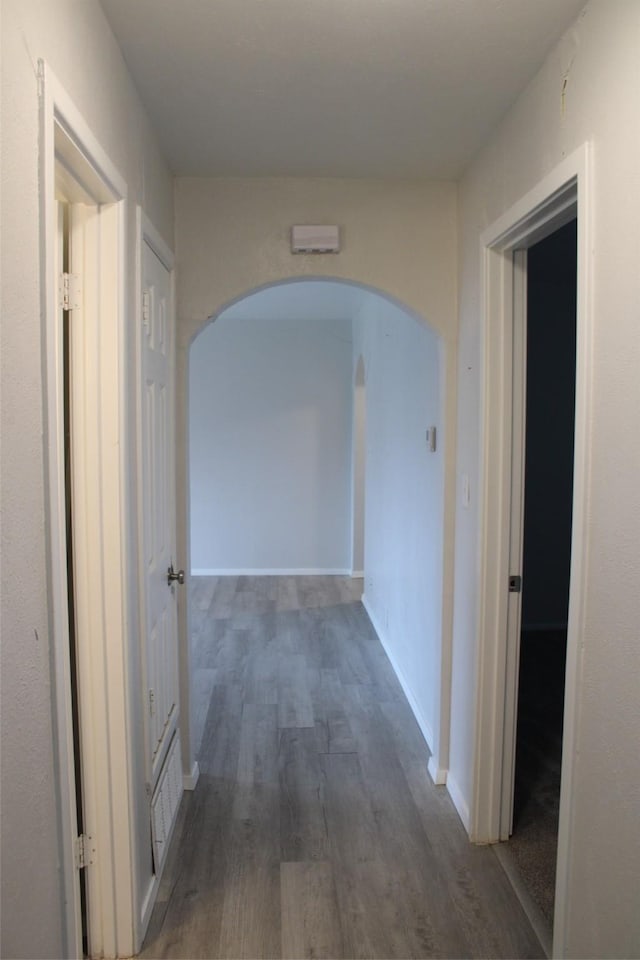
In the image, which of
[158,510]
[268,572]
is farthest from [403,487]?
[268,572]

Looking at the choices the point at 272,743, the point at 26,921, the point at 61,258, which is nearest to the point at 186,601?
the point at 272,743

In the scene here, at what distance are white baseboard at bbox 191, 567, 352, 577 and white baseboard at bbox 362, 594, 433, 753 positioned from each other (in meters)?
1.26

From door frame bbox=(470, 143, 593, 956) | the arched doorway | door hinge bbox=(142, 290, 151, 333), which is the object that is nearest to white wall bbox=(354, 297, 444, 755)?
the arched doorway

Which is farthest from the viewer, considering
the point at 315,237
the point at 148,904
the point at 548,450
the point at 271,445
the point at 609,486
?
the point at 271,445

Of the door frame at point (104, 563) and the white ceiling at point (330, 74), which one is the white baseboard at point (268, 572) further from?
the door frame at point (104, 563)

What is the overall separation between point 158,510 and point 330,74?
1451mm

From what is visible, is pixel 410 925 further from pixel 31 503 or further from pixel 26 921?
pixel 31 503

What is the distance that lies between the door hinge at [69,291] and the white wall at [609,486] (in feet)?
4.12

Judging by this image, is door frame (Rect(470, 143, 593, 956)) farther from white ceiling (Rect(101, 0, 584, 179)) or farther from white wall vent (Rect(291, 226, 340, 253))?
white wall vent (Rect(291, 226, 340, 253))

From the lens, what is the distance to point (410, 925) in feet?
6.72

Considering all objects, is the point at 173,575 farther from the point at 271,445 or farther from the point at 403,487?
the point at 271,445

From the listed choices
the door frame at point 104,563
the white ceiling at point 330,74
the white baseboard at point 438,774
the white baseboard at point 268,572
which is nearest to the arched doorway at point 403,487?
the white baseboard at point 438,774

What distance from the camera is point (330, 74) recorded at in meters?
1.82

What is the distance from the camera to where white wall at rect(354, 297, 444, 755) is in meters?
3.05
